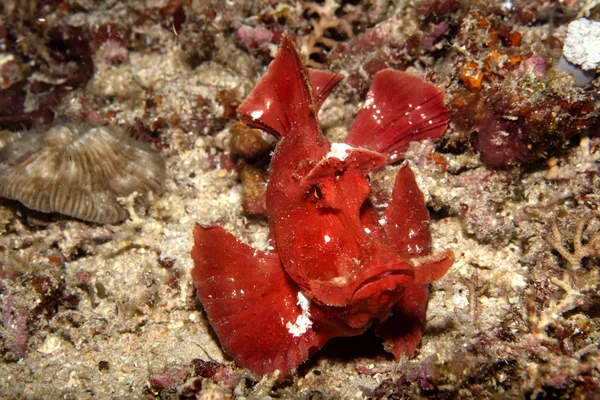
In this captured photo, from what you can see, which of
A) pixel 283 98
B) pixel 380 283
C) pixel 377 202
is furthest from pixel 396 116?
pixel 380 283

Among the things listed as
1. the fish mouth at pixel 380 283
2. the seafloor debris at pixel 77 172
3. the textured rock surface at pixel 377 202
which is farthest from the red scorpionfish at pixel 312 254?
the seafloor debris at pixel 77 172

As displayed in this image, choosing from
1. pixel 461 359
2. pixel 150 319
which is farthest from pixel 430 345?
pixel 150 319

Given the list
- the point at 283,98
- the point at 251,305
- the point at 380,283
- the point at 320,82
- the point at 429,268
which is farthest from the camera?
the point at 320,82

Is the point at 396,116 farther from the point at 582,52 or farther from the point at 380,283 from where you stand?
the point at 380,283

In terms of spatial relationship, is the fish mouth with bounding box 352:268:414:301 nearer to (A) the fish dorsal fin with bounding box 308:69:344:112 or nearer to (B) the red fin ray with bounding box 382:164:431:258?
(B) the red fin ray with bounding box 382:164:431:258

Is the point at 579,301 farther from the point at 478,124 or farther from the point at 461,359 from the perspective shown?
the point at 478,124

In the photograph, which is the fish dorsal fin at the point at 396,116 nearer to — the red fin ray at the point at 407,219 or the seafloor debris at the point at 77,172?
the red fin ray at the point at 407,219

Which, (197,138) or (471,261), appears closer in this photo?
(471,261)
